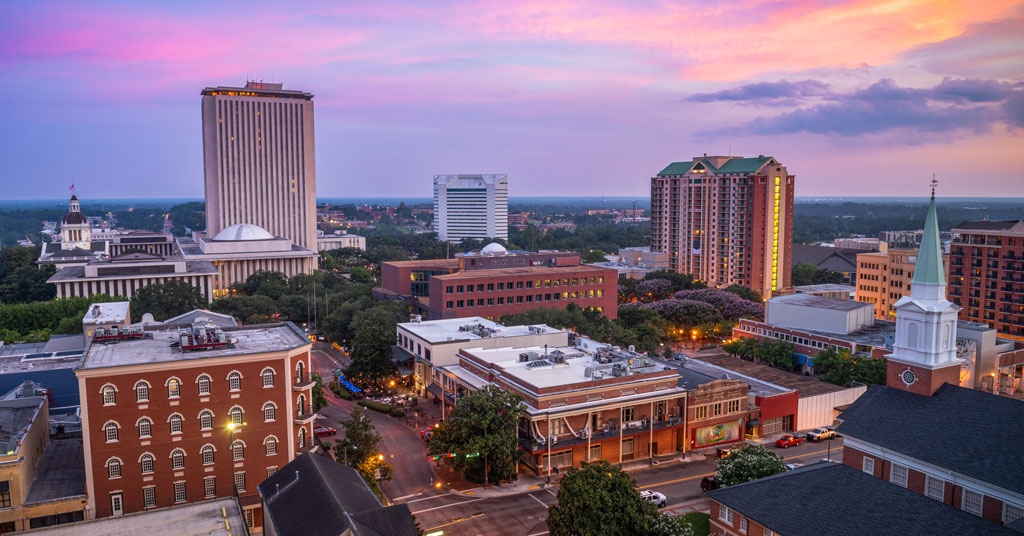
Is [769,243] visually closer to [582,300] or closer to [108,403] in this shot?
[582,300]

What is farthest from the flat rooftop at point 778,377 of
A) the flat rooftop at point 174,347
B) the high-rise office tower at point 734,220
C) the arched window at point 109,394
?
the high-rise office tower at point 734,220

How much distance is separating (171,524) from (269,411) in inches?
443

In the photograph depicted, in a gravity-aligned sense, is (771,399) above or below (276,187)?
below

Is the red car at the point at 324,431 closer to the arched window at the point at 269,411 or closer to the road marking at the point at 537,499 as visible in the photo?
the arched window at the point at 269,411

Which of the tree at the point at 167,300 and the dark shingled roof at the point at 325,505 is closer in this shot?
the dark shingled roof at the point at 325,505

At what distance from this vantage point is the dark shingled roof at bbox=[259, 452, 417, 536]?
33.1m

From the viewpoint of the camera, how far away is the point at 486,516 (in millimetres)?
48312

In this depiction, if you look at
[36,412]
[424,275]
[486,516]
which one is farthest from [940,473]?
[424,275]

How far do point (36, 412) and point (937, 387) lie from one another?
63.1 metres

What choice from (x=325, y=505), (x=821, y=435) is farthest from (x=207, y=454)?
(x=821, y=435)

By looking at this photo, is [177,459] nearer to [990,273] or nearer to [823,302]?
[823,302]

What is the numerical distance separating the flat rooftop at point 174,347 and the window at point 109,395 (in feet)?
4.87

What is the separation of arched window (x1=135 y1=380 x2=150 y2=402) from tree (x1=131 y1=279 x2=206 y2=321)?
65938mm

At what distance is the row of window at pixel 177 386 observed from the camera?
43844mm
